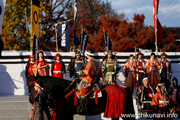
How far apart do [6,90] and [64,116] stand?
20.8ft

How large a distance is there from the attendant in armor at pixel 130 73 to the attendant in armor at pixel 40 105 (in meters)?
6.02

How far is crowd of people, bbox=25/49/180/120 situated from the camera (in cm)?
686

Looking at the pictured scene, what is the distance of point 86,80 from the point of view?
22.9 feet

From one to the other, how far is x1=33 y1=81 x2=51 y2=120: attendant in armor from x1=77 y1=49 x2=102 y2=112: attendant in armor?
2.62 feet

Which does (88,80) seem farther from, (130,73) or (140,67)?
(140,67)

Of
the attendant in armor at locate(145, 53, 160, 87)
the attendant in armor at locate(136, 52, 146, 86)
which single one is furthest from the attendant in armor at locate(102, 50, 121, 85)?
the attendant in armor at locate(145, 53, 160, 87)

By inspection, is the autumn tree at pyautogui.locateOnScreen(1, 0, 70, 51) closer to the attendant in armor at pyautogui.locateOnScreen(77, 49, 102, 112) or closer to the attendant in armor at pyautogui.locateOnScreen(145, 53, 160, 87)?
the attendant in armor at pyautogui.locateOnScreen(145, 53, 160, 87)

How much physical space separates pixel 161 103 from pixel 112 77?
305cm

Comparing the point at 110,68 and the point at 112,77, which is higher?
the point at 110,68

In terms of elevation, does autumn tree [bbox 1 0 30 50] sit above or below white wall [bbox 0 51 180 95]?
above

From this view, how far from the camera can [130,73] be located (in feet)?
39.5

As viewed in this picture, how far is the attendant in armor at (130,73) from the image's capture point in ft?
39.4

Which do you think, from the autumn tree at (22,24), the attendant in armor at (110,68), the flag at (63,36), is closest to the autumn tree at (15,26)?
the autumn tree at (22,24)

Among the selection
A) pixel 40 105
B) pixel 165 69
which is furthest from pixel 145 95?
pixel 165 69
